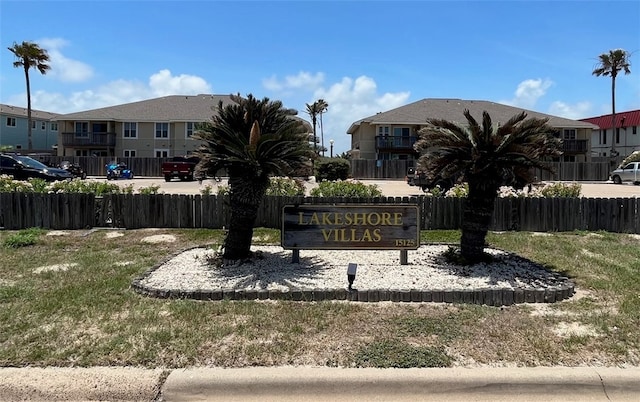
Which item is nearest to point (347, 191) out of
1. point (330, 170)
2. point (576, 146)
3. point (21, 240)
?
point (21, 240)

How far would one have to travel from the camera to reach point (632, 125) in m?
55.5

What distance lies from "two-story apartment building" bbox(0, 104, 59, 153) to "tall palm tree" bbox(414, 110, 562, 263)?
54071 millimetres

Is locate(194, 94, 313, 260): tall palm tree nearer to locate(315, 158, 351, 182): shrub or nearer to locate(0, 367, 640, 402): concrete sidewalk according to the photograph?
locate(0, 367, 640, 402): concrete sidewalk

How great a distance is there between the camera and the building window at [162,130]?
45.5m

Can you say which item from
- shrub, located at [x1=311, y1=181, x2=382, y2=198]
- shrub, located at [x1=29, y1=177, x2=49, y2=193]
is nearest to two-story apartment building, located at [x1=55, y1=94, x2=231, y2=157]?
shrub, located at [x1=29, y1=177, x2=49, y2=193]

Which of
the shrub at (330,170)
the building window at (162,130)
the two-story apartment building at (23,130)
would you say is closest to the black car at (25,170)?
the shrub at (330,170)

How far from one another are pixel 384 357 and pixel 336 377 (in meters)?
0.54

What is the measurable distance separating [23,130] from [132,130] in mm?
23481

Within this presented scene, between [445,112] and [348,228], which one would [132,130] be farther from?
[348,228]

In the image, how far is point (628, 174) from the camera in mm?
34719

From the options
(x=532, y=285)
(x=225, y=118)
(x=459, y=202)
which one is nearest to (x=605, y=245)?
(x=459, y=202)

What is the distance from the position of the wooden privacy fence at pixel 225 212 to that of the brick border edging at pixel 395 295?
545cm

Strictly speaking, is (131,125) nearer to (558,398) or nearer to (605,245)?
(605,245)

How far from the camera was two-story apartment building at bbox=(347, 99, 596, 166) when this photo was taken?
45.2m
